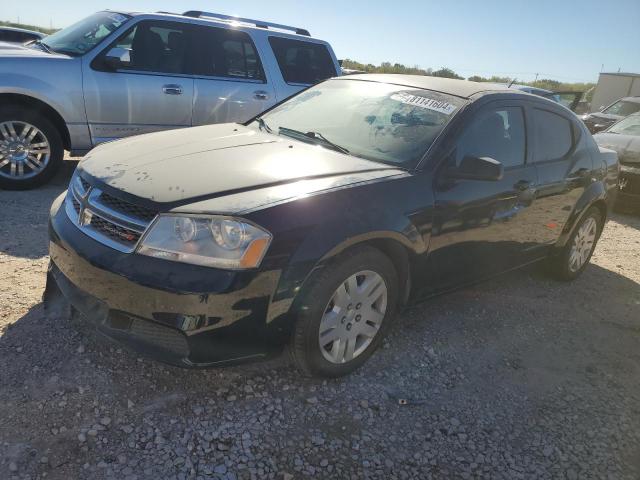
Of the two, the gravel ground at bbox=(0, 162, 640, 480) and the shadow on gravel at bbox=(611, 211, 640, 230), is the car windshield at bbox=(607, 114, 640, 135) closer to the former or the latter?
the shadow on gravel at bbox=(611, 211, 640, 230)

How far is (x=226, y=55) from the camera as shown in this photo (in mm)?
6191

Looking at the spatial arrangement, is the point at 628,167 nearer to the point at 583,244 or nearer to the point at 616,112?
the point at 583,244

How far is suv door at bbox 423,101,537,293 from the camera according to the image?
10.2ft

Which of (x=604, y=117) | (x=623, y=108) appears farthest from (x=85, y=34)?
(x=623, y=108)

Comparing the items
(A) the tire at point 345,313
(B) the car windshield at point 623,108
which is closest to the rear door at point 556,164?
(A) the tire at point 345,313

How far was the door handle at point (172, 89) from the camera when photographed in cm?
578

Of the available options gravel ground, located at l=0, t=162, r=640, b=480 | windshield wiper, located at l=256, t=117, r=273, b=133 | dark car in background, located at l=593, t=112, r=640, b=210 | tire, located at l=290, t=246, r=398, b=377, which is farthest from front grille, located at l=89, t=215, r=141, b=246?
dark car in background, located at l=593, t=112, r=640, b=210

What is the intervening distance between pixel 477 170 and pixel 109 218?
2031mm

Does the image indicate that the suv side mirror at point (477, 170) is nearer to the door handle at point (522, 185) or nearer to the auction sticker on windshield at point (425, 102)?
the auction sticker on windshield at point (425, 102)

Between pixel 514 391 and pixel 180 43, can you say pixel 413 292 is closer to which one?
pixel 514 391

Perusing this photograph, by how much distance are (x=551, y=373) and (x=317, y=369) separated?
1559mm

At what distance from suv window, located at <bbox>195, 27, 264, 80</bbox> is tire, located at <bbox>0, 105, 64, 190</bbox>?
1750 millimetres

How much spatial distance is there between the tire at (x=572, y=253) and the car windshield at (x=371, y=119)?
6.27 feet

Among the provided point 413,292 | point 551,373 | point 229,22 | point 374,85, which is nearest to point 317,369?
point 413,292
